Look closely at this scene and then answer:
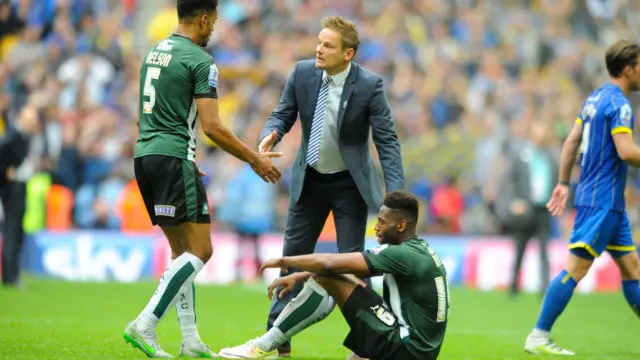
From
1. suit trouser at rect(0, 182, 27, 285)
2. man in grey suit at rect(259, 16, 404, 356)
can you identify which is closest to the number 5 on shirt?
man in grey suit at rect(259, 16, 404, 356)

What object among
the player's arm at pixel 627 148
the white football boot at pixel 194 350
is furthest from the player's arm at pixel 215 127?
the player's arm at pixel 627 148

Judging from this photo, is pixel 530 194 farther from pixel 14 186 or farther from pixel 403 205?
pixel 403 205

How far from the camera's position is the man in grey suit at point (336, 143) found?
8375 mm

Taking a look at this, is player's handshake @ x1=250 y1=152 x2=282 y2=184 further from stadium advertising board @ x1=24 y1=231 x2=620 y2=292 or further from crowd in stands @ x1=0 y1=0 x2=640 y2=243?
stadium advertising board @ x1=24 y1=231 x2=620 y2=292

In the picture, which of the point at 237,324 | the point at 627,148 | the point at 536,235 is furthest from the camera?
the point at 536,235

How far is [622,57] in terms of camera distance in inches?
362

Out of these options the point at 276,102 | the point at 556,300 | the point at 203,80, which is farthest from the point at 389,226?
the point at 276,102

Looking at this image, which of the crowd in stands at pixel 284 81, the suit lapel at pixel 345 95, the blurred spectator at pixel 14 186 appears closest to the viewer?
the suit lapel at pixel 345 95

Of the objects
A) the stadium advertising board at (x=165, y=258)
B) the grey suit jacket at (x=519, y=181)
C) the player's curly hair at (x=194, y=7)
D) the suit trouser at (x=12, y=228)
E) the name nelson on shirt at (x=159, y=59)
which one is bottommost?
the stadium advertising board at (x=165, y=258)

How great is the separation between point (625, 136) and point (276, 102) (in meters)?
13.5

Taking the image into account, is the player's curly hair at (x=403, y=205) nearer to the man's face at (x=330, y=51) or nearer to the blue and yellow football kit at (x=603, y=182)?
the man's face at (x=330, y=51)

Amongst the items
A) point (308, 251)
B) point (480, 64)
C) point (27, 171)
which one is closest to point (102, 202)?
point (27, 171)

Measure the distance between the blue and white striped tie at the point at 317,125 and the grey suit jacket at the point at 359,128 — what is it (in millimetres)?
42

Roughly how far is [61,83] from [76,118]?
102cm
